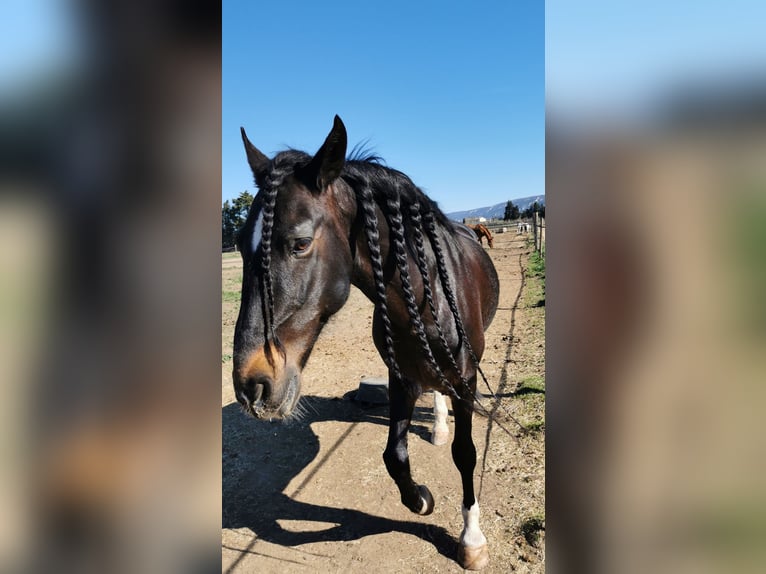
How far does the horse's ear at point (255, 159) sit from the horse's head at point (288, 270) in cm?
1

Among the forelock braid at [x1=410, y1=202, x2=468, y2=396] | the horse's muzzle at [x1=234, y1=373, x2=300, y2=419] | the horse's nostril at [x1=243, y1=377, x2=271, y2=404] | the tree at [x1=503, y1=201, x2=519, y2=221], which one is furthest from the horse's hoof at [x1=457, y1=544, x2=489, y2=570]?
the tree at [x1=503, y1=201, x2=519, y2=221]

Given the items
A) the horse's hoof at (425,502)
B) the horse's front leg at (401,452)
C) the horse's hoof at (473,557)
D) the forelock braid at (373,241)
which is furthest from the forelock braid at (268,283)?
the horse's hoof at (473,557)

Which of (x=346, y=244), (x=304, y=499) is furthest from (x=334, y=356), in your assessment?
(x=346, y=244)

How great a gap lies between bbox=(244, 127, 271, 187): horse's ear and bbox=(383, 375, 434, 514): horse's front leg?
59.8 inches

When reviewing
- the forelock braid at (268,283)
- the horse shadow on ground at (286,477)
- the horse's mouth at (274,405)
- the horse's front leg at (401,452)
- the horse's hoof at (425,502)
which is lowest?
the horse shadow on ground at (286,477)

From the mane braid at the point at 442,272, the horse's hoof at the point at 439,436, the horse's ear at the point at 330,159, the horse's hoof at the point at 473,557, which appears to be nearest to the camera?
the horse's ear at the point at 330,159

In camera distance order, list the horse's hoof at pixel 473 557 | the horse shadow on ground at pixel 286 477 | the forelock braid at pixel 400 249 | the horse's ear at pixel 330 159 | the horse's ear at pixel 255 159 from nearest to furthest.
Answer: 1. the horse's ear at pixel 330 159
2. the horse's ear at pixel 255 159
3. the forelock braid at pixel 400 249
4. the horse's hoof at pixel 473 557
5. the horse shadow on ground at pixel 286 477

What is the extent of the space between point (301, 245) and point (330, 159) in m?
0.40

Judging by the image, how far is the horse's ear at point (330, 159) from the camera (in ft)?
5.76

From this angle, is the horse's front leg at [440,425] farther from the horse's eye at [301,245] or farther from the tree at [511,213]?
the tree at [511,213]

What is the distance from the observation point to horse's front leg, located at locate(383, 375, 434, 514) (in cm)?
274

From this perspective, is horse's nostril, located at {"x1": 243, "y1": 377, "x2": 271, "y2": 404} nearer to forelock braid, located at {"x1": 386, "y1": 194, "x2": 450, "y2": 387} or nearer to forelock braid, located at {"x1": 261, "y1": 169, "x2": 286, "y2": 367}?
forelock braid, located at {"x1": 261, "y1": 169, "x2": 286, "y2": 367}

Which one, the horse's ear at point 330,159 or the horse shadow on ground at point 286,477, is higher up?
the horse's ear at point 330,159
